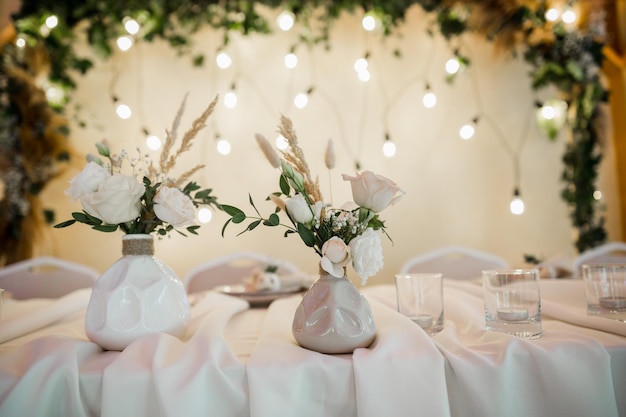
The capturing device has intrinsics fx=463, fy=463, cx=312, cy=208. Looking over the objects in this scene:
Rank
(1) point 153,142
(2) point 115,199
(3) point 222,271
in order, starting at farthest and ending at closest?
1. (1) point 153,142
2. (3) point 222,271
3. (2) point 115,199

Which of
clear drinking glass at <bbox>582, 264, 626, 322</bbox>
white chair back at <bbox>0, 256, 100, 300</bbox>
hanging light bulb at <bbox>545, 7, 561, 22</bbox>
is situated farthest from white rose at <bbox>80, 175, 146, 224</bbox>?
hanging light bulb at <bbox>545, 7, 561, 22</bbox>

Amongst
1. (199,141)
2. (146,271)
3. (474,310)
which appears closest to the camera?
(146,271)

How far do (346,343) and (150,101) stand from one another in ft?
9.87

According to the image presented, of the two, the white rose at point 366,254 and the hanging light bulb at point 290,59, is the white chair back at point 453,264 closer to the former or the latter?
the hanging light bulb at point 290,59

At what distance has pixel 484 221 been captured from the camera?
3449mm

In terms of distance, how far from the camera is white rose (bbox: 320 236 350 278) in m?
0.91

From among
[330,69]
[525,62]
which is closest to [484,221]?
[525,62]

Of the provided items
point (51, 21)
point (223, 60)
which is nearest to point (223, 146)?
point (223, 60)

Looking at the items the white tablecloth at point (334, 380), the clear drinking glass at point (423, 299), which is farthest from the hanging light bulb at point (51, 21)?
the clear drinking glass at point (423, 299)

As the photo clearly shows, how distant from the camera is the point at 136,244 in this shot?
3.50 feet

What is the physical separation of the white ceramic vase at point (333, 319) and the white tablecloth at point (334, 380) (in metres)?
0.03

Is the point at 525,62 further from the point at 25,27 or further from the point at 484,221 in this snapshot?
the point at 25,27

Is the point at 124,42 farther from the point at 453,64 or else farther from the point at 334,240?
the point at 334,240

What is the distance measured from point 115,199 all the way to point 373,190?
0.54 m
